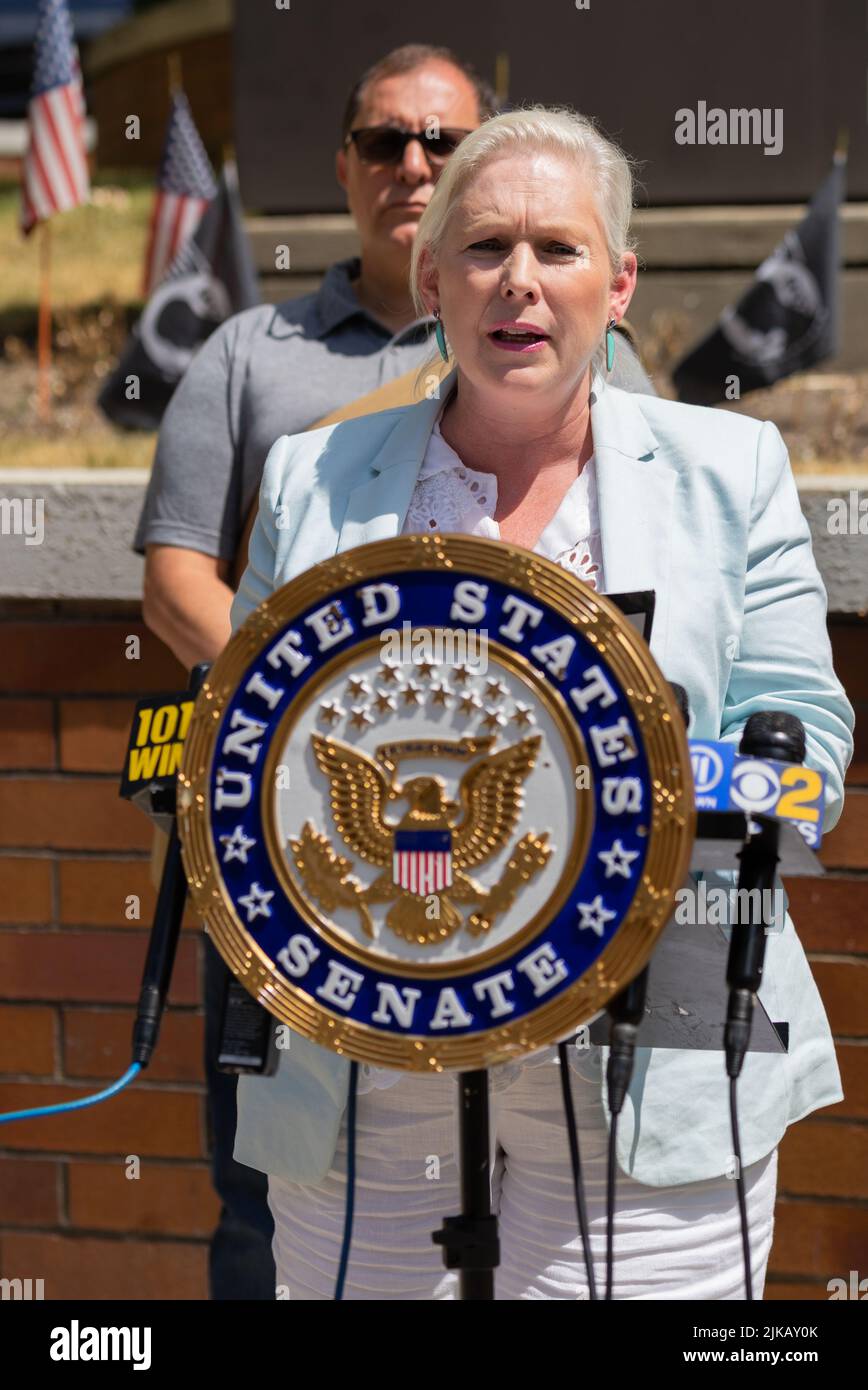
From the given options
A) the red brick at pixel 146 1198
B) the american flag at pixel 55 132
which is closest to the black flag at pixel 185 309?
the american flag at pixel 55 132

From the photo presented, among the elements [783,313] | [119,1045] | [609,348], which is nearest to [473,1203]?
[609,348]

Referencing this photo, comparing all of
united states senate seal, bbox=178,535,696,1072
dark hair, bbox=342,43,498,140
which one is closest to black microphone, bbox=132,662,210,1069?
united states senate seal, bbox=178,535,696,1072

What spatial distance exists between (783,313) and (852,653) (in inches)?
61.3

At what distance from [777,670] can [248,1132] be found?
0.80 m

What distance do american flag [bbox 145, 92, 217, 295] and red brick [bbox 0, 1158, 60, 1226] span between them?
3.30m

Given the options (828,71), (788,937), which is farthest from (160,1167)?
(828,71)

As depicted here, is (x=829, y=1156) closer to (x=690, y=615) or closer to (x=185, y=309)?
(x=690, y=615)

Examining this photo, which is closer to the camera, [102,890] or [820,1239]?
[820,1239]

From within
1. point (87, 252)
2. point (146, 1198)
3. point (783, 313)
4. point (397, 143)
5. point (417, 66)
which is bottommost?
point (146, 1198)

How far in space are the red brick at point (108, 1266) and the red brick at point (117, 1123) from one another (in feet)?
0.64

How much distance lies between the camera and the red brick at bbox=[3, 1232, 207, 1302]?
3.62 meters

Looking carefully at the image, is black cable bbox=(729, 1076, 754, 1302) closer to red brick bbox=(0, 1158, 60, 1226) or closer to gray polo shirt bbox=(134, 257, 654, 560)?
gray polo shirt bbox=(134, 257, 654, 560)

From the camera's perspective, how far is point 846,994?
3.34 meters

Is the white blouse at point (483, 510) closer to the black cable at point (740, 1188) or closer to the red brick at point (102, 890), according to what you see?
the black cable at point (740, 1188)
